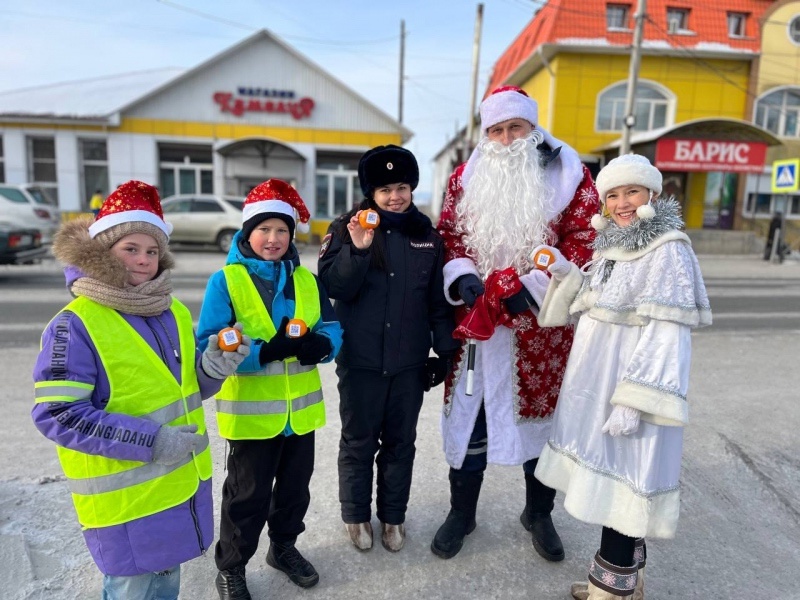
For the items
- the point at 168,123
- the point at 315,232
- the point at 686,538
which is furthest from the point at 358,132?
the point at 686,538

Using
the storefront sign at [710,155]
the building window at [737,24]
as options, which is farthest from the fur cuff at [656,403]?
the building window at [737,24]

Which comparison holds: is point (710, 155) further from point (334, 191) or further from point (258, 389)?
point (258, 389)

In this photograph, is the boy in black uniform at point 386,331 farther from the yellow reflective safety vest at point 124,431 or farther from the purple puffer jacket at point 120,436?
the yellow reflective safety vest at point 124,431

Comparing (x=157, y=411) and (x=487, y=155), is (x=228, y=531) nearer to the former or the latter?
(x=157, y=411)

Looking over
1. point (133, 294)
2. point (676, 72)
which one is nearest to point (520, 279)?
point (133, 294)

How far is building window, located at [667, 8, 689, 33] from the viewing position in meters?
20.1

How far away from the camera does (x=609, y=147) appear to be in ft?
62.0

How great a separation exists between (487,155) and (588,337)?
103 cm

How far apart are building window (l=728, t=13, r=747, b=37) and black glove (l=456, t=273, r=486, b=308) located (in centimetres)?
2414

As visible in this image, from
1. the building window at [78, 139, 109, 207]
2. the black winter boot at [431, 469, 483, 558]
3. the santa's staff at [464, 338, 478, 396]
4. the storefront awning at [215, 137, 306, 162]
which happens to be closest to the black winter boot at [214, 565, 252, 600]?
the black winter boot at [431, 469, 483, 558]

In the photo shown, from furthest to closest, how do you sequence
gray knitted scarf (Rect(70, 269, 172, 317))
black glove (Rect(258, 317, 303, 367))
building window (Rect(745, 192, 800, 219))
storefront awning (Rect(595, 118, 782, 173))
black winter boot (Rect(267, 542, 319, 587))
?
building window (Rect(745, 192, 800, 219))
storefront awning (Rect(595, 118, 782, 173))
black winter boot (Rect(267, 542, 319, 587))
black glove (Rect(258, 317, 303, 367))
gray knitted scarf (Rect(70, 269, 172, 317))

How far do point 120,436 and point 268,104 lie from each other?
20.2 m

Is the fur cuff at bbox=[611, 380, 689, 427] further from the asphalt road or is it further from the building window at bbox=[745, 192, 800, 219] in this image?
the building window at bbox=[745, 192, 800, 219]

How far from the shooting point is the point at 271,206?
2.16 metres
